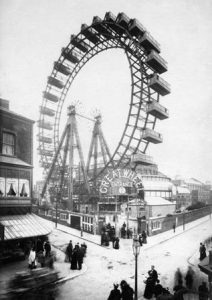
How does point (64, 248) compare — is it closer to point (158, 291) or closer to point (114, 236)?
→ point (114, 236)

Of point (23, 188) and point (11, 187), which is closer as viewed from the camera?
point (11, 187)

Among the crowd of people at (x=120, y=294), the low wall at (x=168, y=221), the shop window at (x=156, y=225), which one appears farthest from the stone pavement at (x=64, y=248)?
the crowd of people at (x=120, y=294)

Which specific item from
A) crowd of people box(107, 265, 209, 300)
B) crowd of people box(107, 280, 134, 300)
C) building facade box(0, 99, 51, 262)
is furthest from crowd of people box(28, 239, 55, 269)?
crowd of people box(107, 280, 134, 300)

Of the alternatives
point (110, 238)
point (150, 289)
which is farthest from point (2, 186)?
point (150, 289)

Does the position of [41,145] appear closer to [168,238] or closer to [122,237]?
[122,237]

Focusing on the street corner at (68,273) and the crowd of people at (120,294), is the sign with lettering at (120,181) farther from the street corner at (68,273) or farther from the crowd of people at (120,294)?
the crowd of people at (120,294)

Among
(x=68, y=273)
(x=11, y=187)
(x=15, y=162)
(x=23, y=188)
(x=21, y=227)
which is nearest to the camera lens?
(x=68, y=273)

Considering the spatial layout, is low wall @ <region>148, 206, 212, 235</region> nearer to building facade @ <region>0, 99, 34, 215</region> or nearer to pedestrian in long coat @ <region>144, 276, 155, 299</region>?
building facade @ <region>0, 99, 34, 215</region>
